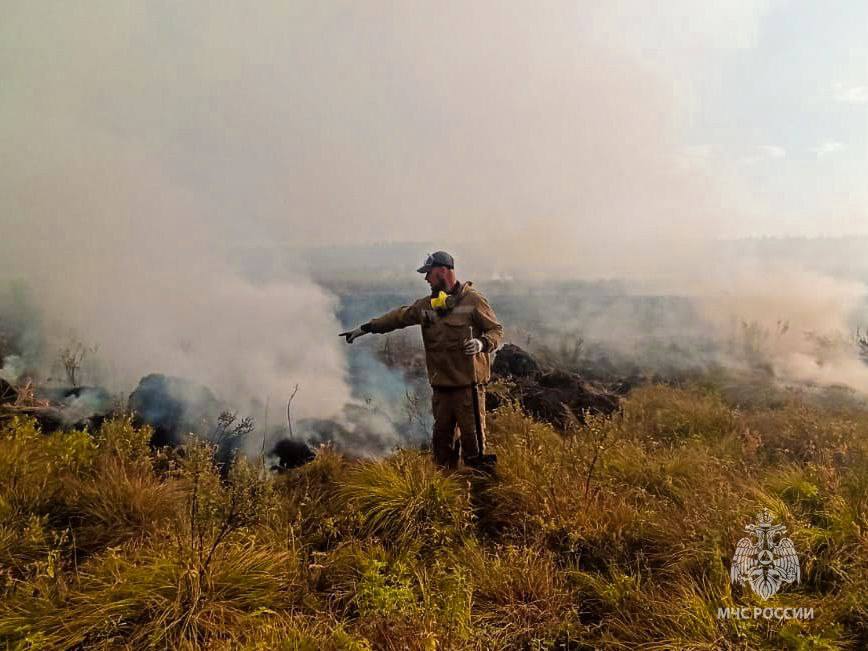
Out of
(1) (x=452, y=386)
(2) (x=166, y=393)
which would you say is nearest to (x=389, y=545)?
(1) (x=452, y=386)

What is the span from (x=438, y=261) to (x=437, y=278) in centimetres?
16

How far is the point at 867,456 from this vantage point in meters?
4.88

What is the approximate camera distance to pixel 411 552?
3.46m

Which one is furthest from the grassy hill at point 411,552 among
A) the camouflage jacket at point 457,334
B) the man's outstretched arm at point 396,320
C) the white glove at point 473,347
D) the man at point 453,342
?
the man's outstretched arm at point 396,320

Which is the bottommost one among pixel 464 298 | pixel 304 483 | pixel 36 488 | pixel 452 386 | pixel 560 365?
pixel 560 365

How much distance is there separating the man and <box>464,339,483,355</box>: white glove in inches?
2.9

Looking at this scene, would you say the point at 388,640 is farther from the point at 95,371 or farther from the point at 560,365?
the point at 560,365

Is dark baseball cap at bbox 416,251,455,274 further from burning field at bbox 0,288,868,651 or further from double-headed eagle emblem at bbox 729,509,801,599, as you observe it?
double-headed eagle emblem at bbox 729,509,801,599

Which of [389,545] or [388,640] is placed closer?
[388,640]

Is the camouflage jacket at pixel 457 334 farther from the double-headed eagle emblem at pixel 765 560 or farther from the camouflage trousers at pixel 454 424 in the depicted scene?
the double-headed eagle emblem at pixel 765 560

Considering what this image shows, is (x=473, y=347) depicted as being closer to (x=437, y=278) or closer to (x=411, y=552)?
(x=437, y=278)

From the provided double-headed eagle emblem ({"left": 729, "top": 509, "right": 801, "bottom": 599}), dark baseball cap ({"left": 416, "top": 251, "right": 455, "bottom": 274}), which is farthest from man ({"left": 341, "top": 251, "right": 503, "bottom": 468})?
double-headed eagle emblem ({"left": 729, "top": 509, "right": 801, "bottom": 599})

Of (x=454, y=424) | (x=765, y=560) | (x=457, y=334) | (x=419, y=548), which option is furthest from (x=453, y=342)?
(x=765, y=560)

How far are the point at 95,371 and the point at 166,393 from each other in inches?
107
